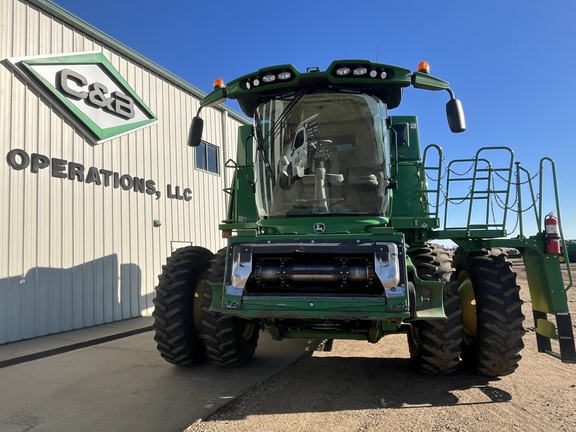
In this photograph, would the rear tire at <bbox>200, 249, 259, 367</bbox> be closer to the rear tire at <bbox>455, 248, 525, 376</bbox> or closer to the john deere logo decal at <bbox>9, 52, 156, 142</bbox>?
the rear tire at <bbox>455, 248, 525, 376</bbox>

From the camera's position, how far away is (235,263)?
391 centimetres

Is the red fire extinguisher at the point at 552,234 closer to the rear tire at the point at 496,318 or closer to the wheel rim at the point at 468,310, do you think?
the rear tire at the point at 496,318

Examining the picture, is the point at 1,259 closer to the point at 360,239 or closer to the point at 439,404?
the point at 360,239

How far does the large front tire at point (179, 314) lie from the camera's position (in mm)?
4734

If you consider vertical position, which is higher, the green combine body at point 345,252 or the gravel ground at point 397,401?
the green combine body at point 345,252

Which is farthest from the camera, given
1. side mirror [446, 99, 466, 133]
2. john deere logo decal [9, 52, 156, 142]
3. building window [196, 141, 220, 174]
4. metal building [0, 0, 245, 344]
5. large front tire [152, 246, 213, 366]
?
building window [196, 141, 220, 174]

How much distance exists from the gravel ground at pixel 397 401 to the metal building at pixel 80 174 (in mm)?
4713

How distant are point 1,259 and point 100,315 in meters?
2.27

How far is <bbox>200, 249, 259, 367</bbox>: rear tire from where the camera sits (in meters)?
4.57

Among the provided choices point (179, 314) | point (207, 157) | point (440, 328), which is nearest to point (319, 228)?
point (440, 328)

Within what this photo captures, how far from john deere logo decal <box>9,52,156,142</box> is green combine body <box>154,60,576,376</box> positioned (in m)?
4.18

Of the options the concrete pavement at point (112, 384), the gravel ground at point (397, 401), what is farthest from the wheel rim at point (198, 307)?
the gravel ground at point (397, 401)

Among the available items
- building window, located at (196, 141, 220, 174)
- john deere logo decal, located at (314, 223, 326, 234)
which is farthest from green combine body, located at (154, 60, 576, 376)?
building window, located at (196, 141, 220, 174)

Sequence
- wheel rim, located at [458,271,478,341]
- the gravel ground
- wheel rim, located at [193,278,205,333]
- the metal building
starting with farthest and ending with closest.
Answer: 1. the metal building
2. wheel rim, located at [193,278,205,333]
3. wheel rim, located at [458,271,478,341]
4. the gravel ground
